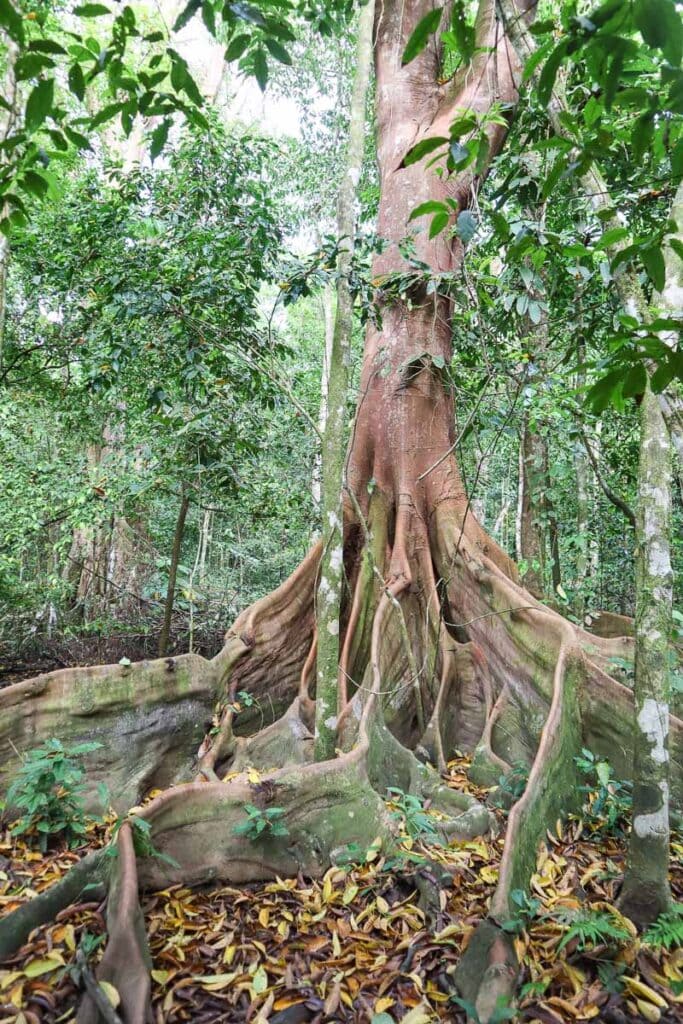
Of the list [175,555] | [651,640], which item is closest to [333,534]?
[651,640]

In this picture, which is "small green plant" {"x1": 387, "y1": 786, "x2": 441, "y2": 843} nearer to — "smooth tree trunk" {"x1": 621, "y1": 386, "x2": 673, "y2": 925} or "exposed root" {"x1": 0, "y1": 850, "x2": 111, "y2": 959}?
"smooth tree trunk" {"x1": 621, "y1": 386, "x2": 673, "y2": 925}

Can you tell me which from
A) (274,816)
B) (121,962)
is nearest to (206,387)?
(274,816)

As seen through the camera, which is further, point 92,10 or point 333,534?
point 333,534

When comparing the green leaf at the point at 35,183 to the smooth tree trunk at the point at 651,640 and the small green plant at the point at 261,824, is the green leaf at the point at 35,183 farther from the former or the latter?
the small green plant at the point at 261,824

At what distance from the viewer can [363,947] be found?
2.60 m

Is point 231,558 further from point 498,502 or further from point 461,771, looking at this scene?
point 461,771

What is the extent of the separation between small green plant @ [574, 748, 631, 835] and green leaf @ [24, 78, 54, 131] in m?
3.87

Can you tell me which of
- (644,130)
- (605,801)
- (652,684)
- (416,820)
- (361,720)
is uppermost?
(644,130)

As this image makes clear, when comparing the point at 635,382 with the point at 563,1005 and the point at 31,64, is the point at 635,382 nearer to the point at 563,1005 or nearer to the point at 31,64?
the point at 31,64

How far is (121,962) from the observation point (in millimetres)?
2215

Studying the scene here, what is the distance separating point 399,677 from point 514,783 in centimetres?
126

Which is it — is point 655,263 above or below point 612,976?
above

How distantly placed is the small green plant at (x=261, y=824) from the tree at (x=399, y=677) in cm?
6

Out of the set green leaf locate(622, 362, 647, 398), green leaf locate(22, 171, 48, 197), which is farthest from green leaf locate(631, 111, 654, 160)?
green leaf locate(22, 171, 48, 197)
